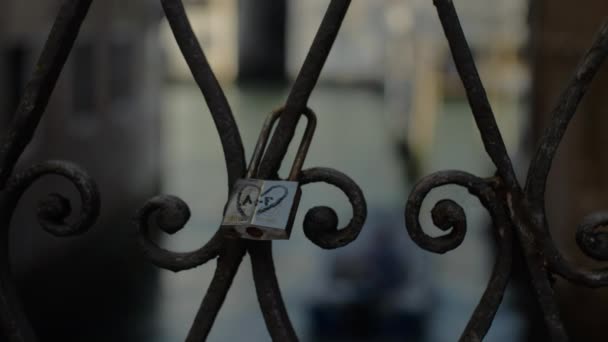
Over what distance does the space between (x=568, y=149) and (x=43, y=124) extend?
3.32 metres

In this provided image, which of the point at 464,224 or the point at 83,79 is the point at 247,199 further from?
the point at 83,79

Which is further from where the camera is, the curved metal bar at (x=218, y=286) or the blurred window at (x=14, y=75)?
the blurred window at (x=14, y=75)

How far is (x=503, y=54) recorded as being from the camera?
14.1 m

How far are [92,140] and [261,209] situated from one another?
24.9 ft

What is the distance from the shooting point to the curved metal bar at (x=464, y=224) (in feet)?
2.89

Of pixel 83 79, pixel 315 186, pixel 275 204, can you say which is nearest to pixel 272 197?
pixel 275 204

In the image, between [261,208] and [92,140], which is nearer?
[261,208]

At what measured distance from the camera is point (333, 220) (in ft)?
2.93

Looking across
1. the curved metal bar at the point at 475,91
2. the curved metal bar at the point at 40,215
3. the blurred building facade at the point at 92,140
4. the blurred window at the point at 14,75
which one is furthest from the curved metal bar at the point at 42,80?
the blurred window at the point at 14,75

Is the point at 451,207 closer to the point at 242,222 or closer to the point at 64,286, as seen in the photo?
the point at 242,222

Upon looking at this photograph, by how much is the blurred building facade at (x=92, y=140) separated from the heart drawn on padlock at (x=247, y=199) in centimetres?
474

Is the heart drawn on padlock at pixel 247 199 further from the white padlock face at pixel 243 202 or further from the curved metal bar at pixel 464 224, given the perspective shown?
the curved metal bar at pixel 464 224

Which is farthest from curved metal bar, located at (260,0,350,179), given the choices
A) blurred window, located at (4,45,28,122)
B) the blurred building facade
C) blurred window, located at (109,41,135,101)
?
blurred window, located at (109,41,135,101)

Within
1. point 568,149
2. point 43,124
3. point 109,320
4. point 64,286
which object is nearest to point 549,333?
point 568,149
